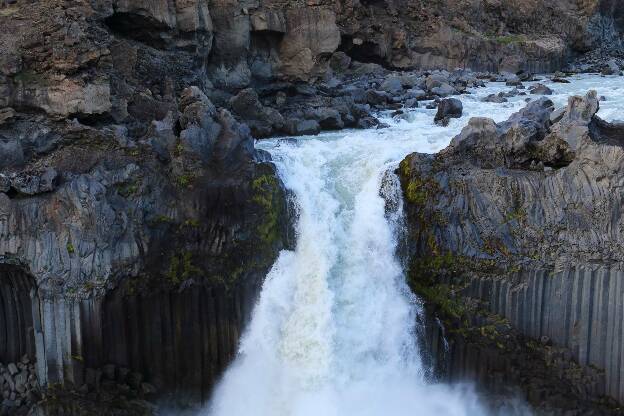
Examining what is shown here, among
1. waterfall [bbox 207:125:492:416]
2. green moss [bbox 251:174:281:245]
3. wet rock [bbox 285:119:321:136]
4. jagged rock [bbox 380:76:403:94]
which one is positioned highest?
jagged rock [bbox 380:76:403:94]

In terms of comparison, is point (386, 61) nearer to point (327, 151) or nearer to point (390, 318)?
point (327, 151)

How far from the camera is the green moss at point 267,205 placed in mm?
15695

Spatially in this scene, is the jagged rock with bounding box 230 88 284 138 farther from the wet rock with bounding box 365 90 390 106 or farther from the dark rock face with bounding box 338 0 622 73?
the dark rock face with bounding box 338 0 622 73

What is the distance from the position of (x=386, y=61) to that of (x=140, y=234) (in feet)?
88.4

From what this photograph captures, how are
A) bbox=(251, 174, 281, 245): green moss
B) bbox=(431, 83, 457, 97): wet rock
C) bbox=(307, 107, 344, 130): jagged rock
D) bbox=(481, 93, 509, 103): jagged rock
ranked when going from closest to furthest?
bbox=(251, 174, 281, 245): green moss < bbox=(307, 107, 344, 130): jagged rock < bbox=(481, 93, 509, 103): jagged rock < bbox=(431, 83, 457, 97): wet rock

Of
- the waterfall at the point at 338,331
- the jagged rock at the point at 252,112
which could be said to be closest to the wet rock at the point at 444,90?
the jagged rock at the point at 252,112

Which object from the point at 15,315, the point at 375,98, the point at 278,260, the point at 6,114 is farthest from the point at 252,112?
the point at 15,315

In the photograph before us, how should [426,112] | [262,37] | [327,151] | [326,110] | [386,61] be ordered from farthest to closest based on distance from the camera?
[386,61]
[262,37]
[426,112]
[326,110]
[327,151]

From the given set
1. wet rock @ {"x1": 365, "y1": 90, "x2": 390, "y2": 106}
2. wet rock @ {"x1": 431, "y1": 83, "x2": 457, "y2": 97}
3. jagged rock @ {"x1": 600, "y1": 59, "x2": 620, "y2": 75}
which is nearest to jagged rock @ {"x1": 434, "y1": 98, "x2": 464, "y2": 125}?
wet rock @ {"x1": 365, "y1": 90, "x2": 390, "y2": 106}

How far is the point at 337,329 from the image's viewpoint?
49.0ft

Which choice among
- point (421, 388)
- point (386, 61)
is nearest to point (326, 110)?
point (421, 388)

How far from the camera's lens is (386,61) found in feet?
128

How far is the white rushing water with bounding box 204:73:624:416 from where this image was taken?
1461 centimetres

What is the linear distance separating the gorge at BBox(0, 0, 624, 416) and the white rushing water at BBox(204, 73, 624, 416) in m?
0.04
